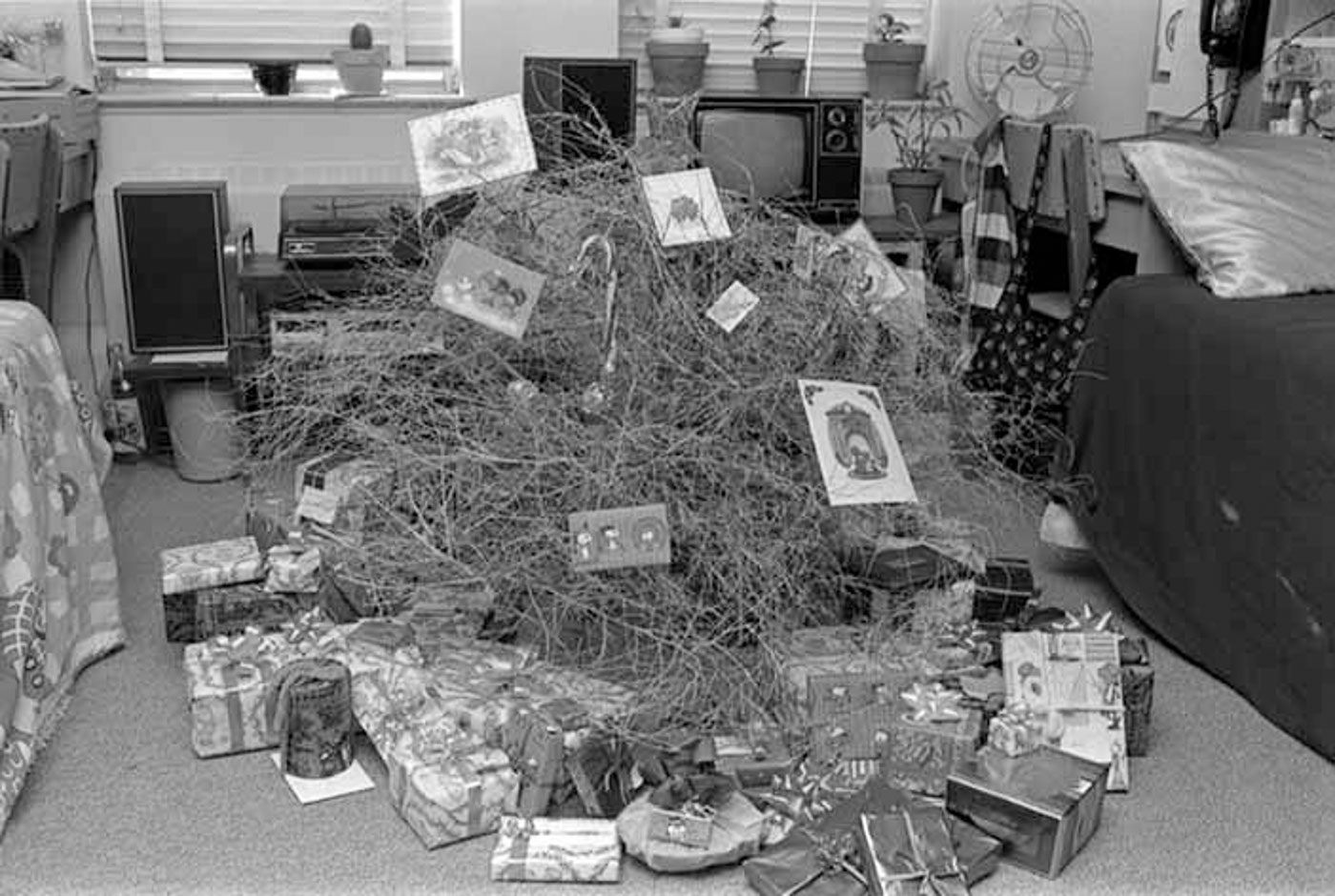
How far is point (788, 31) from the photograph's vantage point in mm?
3938

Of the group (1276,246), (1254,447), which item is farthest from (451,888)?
(1276,246)

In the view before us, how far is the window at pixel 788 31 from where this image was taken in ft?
12.6

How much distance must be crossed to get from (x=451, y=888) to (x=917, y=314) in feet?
3.52

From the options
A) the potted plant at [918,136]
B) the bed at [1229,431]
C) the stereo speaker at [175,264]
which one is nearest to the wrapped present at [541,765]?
the bed at [1229,431]

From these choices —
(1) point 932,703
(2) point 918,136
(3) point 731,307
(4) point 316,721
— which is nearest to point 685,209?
(3) point 731,307

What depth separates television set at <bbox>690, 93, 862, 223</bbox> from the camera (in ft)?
11.3

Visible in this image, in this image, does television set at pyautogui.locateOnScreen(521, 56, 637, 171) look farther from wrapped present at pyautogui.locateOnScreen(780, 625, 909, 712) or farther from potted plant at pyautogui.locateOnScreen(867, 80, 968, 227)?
wrapped present at pyautogui.locateOnScreen(780, 625, 909, 712)

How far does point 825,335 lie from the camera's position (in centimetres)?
205

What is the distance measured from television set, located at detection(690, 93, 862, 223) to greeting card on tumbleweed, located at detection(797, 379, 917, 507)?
5.11 ft

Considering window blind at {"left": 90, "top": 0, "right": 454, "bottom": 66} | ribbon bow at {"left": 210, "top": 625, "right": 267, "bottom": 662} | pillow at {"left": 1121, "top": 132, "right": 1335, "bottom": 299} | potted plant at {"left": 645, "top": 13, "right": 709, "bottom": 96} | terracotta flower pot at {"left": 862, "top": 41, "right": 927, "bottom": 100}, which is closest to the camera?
ribbon bow at {"left": 210, "top": 625, "right": 267, "bottom": 662}

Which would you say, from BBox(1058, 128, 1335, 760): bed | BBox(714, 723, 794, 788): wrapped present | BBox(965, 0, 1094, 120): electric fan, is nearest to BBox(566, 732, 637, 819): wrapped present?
BBox(714, 723, 794, 788): wrapped present

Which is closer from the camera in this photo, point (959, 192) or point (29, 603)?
point (29, 603)

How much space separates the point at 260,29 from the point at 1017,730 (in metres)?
2.71

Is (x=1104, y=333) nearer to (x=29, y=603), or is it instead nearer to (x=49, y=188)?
(x=29, y=603)
